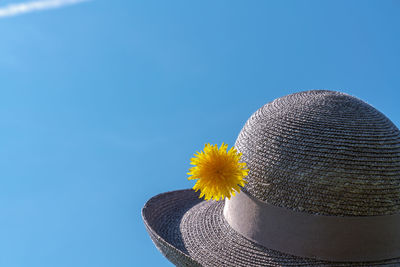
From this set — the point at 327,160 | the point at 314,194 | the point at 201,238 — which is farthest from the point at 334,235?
the point at 201,238

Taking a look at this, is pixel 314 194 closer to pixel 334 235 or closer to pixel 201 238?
pixel 334 235

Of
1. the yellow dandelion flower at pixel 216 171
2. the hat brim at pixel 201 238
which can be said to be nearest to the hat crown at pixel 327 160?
the yellow dandelion flower at pixel 216 171

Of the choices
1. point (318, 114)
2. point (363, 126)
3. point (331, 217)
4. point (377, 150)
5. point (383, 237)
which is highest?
point (318, 114)

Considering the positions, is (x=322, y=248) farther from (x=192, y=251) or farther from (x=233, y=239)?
(x=192, y=251)

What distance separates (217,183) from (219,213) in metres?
0.47

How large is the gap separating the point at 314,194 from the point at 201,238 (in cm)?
64

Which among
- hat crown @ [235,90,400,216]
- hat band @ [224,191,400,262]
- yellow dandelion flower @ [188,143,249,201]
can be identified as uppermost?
yellow dandelion flower @ [188,143,249,201]

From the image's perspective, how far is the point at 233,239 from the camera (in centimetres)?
216

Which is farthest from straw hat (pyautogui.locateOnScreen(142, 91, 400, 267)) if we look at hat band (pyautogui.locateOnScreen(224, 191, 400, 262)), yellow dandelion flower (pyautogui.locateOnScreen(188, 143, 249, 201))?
yellow dandelion flower (pyautogui.locateOnScreen(188, 143, 249, 201))

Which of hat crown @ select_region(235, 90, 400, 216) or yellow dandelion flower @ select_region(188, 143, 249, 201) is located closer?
hat crown @ select_region(235, 90, 400, 216)

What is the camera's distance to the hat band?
190 centimetres

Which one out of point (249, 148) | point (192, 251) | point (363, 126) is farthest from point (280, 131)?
point (192, 251)

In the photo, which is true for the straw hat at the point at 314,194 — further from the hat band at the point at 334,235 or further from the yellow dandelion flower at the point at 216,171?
the yellow dandelion flower at the point at 216,171

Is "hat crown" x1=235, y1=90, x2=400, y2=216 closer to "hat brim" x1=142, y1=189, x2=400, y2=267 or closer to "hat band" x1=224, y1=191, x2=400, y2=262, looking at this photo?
"hat band" x1=224, y1=191, x2=400, y2=262
